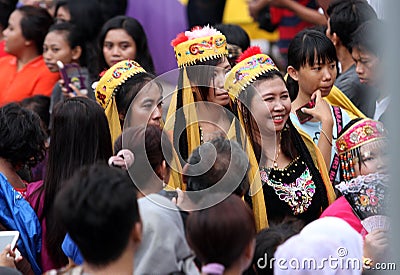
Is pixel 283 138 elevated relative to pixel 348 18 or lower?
lower

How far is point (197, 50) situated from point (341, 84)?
1181 mm

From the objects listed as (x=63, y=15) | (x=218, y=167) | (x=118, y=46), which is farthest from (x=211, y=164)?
(x=63, y=15)

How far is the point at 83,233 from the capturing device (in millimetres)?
2646

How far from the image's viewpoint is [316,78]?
179 inches

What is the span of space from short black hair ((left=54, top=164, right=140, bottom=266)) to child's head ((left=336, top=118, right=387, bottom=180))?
1184 millimetres

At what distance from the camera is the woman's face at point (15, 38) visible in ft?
20.6

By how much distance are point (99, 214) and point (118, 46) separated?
121 inches

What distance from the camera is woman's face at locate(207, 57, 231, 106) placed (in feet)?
13.9

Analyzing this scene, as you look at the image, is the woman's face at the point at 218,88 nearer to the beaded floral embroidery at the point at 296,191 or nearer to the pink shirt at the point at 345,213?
the beaded floral embroidery at the point at 296,191

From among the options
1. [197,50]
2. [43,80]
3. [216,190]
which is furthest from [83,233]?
[43,80]

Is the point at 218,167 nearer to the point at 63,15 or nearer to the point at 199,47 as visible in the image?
the point at 199,47

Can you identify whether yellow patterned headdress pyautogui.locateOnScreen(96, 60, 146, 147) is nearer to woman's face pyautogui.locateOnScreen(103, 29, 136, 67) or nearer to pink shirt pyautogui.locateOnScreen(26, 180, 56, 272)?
pink shirt pyautogui.locateOnScreen(26, 180, 56, 272)

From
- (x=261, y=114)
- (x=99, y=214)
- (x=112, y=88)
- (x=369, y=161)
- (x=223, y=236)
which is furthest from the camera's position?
(x=112, y=88)

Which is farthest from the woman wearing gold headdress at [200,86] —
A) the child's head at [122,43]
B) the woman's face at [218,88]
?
the child's head at [122,43]
